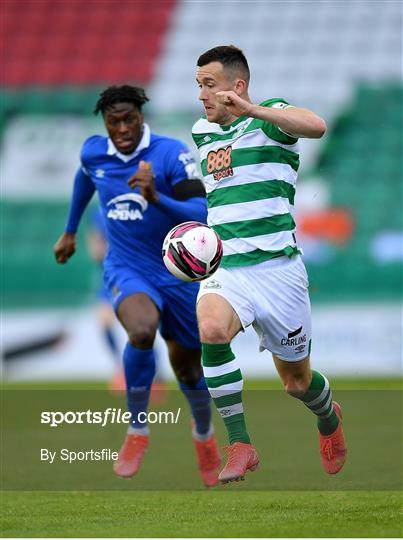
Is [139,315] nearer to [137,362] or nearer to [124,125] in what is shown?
[137,362]

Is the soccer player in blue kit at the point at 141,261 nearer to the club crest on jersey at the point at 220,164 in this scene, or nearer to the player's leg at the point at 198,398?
the player's leg at the point at 198,398

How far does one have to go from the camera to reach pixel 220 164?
6.03 metres

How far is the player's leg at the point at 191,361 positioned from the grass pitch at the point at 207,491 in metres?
0.21

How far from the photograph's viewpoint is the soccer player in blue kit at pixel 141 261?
7.18 metres

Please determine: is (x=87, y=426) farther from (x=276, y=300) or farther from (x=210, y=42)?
(x=210, y=42)

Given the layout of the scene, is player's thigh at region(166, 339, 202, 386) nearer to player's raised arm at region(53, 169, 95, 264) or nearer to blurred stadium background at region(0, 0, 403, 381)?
player's raised arm at region(53, 169, 95, 264)

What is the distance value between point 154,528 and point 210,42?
16197mm

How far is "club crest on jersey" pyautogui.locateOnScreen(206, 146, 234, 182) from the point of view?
236 inches

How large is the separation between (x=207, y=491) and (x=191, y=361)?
91 cm

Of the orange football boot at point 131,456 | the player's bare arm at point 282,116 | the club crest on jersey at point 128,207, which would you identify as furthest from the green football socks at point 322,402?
the club crest on jersey at point 128,207

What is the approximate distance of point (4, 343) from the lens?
1524cm

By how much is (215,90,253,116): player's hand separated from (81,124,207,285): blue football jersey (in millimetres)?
1500

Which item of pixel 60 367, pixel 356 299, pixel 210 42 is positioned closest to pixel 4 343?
pixel 60 367

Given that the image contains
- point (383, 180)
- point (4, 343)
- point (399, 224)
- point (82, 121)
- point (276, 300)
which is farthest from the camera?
point (82, 121)
